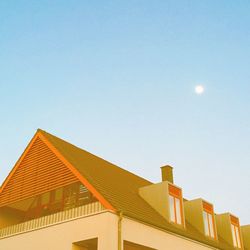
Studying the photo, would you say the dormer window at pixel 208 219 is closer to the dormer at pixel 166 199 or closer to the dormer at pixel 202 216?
the dormer at pixel 202 216

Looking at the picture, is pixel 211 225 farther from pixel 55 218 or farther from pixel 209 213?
pixel 55 218

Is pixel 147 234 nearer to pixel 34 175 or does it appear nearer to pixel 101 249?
pixel 101 249

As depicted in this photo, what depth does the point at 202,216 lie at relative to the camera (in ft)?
83.2

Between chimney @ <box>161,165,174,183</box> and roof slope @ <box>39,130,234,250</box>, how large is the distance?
8.65 feet

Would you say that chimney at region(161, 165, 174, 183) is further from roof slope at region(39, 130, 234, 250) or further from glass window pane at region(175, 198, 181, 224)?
glass window pane at region(175, 198, 181, 224)

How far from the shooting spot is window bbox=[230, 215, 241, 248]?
1122 inches

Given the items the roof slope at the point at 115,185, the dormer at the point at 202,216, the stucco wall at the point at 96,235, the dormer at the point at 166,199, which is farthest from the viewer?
the dormer at the point at 202,216

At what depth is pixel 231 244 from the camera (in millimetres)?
27609

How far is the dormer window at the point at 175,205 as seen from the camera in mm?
22284

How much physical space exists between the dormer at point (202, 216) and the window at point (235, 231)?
11.4ft

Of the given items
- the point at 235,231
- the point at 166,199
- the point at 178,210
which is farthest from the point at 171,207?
the point at 235,231

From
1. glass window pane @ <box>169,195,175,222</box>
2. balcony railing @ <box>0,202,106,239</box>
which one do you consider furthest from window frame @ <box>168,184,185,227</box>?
balcony railing @ <box>0,202,106,239</box>

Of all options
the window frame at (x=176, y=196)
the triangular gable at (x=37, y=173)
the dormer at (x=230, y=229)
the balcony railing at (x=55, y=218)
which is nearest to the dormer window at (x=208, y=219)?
the dormer at (x=230, y=229)

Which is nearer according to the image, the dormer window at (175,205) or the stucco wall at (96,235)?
the stucco wall at (96,235)
